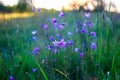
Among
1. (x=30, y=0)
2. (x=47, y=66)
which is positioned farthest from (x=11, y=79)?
→ (x=30, y=0)

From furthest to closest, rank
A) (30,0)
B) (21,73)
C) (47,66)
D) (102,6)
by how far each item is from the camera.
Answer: (102,6) → (21,73) → (30,0) → (47,66)

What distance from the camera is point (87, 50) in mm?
2480

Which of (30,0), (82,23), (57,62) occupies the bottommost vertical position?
(57,62)

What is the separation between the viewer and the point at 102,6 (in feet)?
9.39

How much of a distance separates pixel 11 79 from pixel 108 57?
3.03ft

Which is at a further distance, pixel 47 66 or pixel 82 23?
pixel 82 23

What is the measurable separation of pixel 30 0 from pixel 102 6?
736 millimetres

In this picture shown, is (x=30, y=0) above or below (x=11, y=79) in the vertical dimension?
above

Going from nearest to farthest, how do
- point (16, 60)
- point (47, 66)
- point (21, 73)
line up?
point (47, 66) → point (21, 73) → point (16, 60)

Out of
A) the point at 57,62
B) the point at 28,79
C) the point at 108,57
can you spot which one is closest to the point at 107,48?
the point at 108,57

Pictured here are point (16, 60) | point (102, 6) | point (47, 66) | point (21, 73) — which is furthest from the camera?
point (16, 60)

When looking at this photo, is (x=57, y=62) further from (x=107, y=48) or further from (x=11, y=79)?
(x=107, y=48)

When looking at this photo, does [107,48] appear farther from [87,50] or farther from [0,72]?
[0,72]

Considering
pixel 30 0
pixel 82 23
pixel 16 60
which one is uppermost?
pixel 30 0
